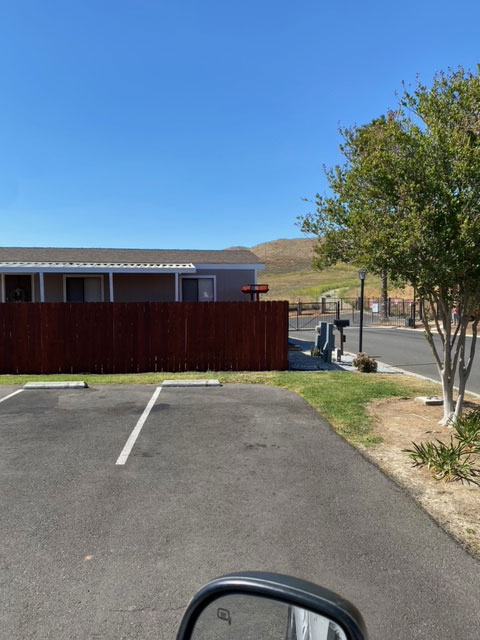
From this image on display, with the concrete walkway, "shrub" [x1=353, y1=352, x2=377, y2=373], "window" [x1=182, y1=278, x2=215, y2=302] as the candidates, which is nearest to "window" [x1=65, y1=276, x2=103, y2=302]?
"window" [x1=182, y1=278, x2=215, y2=302]

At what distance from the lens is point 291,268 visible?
10794 cm

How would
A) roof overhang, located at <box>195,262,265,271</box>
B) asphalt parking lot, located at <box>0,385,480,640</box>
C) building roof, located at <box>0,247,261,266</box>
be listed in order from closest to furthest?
asphalt parking lot, located at <box>0,385,480,640</box>
building roof, located at <box>0,247,261,266</box>
roof overhang, located at <box>195,262,265,271</box>

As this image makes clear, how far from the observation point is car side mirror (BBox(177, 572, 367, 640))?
4.10 ft

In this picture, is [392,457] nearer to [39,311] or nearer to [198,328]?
[198,328]

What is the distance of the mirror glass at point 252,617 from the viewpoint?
4.51 ft

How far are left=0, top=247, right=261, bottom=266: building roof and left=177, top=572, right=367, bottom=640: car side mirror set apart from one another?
17.9m

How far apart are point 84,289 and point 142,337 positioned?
268 inches

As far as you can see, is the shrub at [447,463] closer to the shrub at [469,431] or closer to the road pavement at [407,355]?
the shrub at [469,431]

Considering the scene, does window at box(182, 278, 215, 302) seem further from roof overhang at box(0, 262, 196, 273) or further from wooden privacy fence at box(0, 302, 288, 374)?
wooden privacy fence at box(0, 302, 288, 374)

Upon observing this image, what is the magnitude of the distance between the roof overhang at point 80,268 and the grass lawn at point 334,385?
5.56 metres

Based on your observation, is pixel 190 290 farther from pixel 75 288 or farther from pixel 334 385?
pixel 334 385

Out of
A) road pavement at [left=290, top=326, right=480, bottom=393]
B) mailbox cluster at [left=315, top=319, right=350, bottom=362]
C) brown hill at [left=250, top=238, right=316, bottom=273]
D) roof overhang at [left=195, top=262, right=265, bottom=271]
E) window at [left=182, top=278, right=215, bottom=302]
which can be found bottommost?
road pavement at [left=290, top=326, right=480, bottom=393]

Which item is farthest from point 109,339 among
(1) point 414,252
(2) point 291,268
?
(2) point 291,268

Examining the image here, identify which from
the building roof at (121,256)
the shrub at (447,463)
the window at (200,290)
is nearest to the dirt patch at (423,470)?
the shrub at (447,463)
